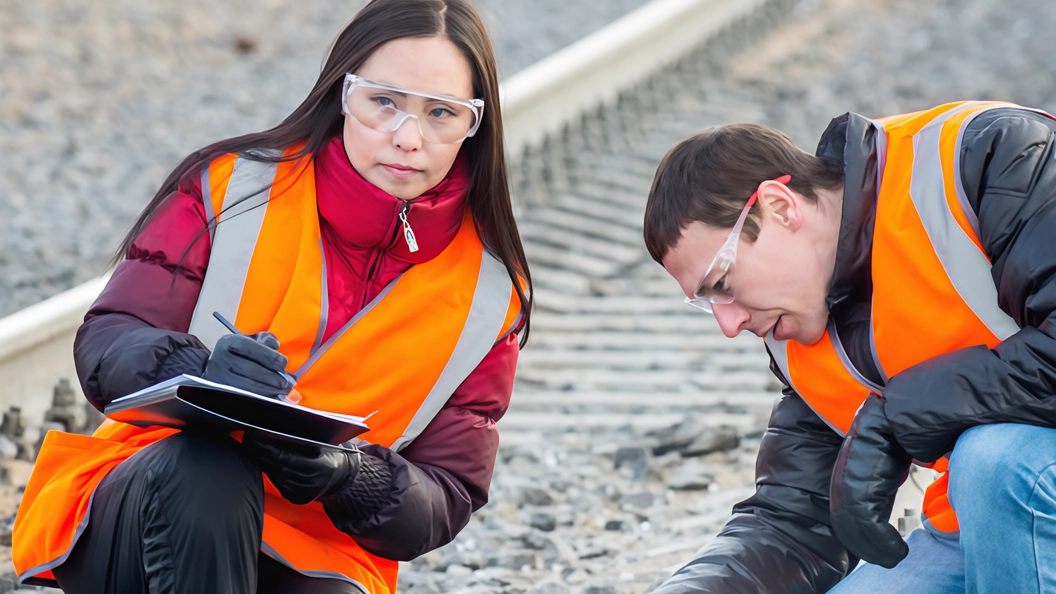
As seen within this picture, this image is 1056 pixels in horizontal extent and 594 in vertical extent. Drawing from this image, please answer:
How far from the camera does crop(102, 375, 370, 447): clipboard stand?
93.5 inches

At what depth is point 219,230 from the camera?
2.94m

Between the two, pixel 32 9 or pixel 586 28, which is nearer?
pixel 32 9

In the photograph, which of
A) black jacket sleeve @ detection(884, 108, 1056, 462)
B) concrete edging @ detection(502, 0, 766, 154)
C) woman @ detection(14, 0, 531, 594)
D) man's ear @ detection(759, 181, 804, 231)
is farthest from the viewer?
concrete edging @ detection(502, 0, 766, 154)

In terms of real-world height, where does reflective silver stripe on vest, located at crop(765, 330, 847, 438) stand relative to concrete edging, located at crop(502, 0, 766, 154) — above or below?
below

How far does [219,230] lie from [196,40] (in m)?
6.40

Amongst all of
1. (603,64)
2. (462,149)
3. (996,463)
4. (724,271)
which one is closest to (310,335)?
(462,149)

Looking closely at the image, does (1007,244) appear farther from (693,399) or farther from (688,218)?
(693,399)

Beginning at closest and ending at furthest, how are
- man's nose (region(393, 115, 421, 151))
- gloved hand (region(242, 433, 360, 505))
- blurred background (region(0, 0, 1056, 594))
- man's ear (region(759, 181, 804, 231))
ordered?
gloved hand (region(242, 433, 360, 505)), man's ear (region(759, 181, 804, 231)), man's nose (region(393, 115, 421, 151)), blurred background (region(0, 0, 1056, 594))

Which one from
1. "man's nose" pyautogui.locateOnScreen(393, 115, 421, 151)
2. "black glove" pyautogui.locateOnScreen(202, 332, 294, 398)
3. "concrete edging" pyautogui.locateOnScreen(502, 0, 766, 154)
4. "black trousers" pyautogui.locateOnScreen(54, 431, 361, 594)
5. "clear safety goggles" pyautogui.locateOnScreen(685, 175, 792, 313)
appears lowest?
"black trousers" pyautogui.locateOnScreen(54, 431, 361, 594)

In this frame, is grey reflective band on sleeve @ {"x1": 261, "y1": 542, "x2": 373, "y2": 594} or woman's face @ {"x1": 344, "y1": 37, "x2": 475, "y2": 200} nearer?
grey reflective band on sleeve @ {"x1": 261, "y1": 542, "x2": 373, "y2": 594}

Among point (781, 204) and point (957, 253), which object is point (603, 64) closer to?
point (781, 204)

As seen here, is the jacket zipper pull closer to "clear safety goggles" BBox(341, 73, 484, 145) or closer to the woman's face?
the woman's face

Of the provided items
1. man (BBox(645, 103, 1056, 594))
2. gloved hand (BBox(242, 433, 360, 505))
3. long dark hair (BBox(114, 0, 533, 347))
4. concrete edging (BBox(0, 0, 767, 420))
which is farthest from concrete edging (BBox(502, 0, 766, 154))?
gloved hand (BBox(242, 433, 360, 505))

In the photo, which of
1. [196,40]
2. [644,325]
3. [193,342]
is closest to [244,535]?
[193,342]
